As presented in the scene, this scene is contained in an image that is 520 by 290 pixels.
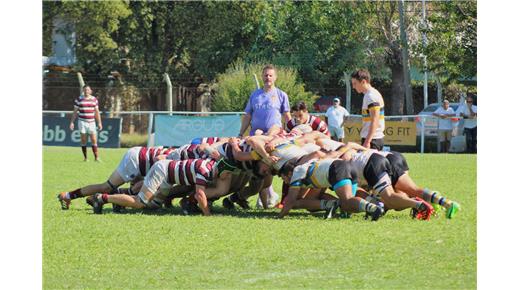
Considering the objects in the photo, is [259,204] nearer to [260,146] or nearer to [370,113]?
[260,146]

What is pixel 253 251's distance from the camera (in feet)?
30.2

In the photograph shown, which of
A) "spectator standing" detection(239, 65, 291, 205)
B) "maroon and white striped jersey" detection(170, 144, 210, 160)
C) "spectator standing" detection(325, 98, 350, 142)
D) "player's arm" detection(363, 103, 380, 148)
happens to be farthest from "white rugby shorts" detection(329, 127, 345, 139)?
"player's arm" detection(363, 103, 380, 148)

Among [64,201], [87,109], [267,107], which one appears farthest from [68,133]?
[267,107]

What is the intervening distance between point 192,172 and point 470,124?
58.7 feet

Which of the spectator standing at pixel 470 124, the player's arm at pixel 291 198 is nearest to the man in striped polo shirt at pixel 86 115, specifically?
the spectator standing at pixel 470 124

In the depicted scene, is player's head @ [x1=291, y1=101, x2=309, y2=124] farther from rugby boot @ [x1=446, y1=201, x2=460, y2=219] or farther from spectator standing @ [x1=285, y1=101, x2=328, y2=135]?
rugby boot @ [x1=446, y1=201, x2=460, y2=219]

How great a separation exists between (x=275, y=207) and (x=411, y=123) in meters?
17.3

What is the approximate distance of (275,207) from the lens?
13266 mm

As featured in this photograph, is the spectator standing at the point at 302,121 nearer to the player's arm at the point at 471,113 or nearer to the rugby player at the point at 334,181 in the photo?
the rugby player at the point at 334,181

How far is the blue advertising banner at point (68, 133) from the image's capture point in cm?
3117

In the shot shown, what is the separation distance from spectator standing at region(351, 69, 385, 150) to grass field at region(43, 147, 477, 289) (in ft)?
3.11

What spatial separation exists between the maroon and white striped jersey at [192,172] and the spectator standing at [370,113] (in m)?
1.82
